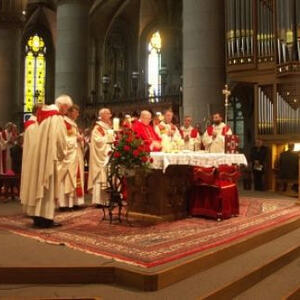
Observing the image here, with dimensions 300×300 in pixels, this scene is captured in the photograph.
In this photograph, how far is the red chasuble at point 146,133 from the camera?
7.30 m

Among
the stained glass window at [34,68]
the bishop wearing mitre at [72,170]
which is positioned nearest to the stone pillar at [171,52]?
the stained glass window at [34,68]

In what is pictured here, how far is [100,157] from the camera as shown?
8875 mm

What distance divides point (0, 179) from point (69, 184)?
258 cm

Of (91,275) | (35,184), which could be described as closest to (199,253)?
(91,275)

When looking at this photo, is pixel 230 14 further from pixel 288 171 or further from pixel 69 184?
pixel 69 184

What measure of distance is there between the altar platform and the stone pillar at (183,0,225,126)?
5831mm

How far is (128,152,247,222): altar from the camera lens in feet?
22.8

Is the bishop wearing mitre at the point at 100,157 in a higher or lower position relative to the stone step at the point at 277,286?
higher

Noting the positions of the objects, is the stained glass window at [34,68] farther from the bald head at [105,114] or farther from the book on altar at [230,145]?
the book on altar at [230,145]

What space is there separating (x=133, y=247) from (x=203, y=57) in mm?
8897

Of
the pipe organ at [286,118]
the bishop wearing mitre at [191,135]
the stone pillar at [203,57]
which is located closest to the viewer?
the bishop wearing mitre at [191,135]

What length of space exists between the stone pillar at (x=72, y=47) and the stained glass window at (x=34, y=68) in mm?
9956

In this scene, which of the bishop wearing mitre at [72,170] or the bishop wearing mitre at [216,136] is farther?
the bishop wearing mitre at [216,136]

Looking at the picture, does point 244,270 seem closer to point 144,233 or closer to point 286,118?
point 144,233
